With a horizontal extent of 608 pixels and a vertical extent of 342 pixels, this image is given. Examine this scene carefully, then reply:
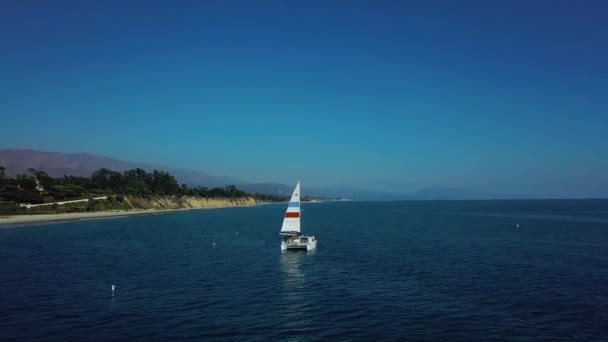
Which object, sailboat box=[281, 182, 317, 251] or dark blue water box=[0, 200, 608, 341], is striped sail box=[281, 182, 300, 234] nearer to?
sailboat box=[281, 182, 317, 251]

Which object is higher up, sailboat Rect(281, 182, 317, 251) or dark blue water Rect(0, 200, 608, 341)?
sailboat Rect(281, 182, 317, 251)

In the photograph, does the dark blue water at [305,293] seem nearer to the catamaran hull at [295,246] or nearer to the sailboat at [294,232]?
the catamaran hull at [295,246]

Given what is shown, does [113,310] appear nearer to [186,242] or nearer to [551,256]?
[186,242]

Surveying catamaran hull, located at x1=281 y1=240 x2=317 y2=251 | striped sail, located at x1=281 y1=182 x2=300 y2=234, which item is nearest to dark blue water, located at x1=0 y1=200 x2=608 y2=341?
catamaran hull, located at x1=281 y1=240 x2=317 y2=251

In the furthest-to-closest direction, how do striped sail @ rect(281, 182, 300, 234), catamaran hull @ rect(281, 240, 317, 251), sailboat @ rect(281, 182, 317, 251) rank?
striped sail @ rect(281, 182, 300, 234) < sailboat @ rect(281, 182, 317, 251) < catamaran hull @ rect(281, 240, 317, 251)

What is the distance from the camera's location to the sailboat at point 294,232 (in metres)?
74.0

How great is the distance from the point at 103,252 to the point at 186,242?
2067 centimetres

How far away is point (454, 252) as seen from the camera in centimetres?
7288

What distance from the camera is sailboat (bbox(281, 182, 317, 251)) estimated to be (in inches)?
2913

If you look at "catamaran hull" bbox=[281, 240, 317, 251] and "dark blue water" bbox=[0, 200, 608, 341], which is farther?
"catamaran hull" bbox=[281, 240, 317, 251]

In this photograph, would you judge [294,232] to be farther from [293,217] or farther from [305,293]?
[305,293]

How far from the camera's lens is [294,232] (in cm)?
7806

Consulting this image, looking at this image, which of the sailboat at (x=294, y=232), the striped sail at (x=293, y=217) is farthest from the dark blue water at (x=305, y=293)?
the striped sail at (x=293, y=217)

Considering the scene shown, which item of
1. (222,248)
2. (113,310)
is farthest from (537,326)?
(222,248)
